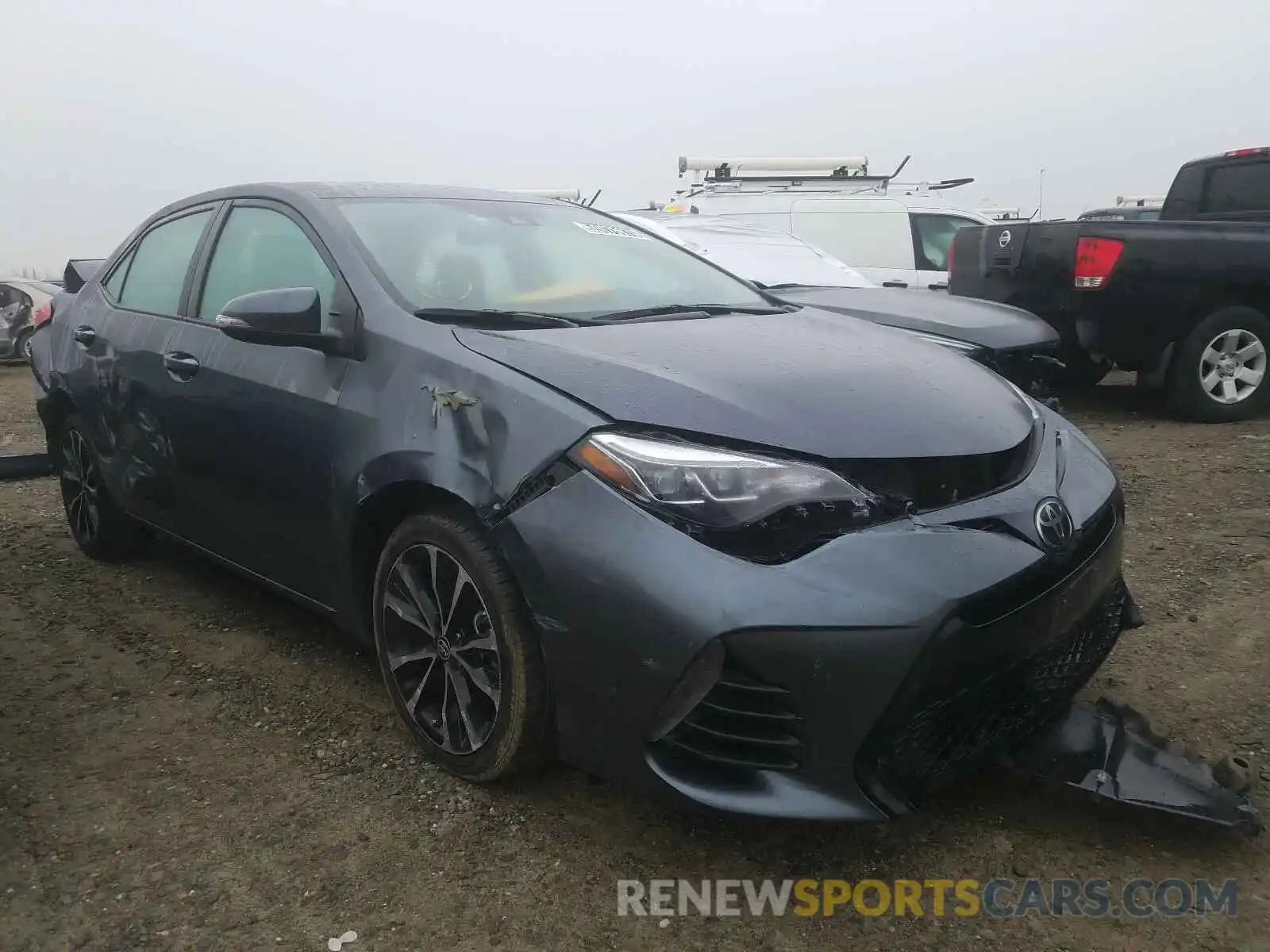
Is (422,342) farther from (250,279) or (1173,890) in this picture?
(1173,890)

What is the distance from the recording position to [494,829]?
2340 mm

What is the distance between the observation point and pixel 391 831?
7.70 ft

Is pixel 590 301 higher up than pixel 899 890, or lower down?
higher up

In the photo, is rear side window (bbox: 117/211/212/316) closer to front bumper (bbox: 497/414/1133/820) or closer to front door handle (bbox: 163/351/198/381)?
front door handle (bbox: 163/351/198/381)

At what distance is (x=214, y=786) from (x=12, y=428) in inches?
271

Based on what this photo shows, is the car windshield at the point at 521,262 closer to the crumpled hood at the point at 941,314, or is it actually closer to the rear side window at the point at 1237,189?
the crumpled hood at the point at 941,314

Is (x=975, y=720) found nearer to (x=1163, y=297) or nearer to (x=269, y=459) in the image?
(x=269, y=459)

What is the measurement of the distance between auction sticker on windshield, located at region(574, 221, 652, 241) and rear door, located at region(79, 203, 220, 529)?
1.28m

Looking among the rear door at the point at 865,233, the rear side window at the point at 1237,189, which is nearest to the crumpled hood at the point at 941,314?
the rear side window at the point at 1237,189

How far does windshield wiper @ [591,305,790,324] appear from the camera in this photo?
9.16 ft

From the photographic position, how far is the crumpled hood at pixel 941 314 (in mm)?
4730

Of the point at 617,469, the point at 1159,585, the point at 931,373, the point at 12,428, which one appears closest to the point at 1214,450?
the point at 1159,585

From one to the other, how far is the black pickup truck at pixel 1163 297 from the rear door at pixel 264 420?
532cm

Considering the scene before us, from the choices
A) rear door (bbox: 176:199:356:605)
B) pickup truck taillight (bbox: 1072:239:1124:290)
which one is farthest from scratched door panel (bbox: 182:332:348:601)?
pickup truck taillight (bbox: 1072:239:1124:290)
